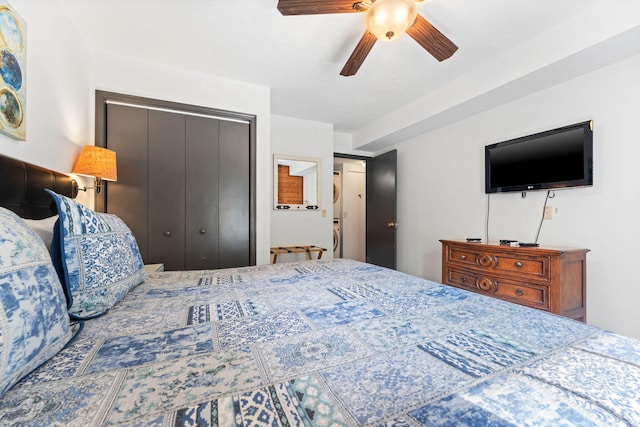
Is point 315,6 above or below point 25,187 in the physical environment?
above

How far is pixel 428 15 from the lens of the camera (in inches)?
75.7

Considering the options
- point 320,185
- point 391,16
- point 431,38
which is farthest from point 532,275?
point 320,185

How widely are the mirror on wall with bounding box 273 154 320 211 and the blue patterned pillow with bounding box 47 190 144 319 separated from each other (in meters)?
2.67

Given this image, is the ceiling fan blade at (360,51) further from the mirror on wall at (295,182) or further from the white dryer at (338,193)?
the white dryer at (338,193)

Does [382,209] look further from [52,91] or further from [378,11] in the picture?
[52,91]

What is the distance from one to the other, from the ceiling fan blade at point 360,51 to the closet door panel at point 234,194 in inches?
57.8

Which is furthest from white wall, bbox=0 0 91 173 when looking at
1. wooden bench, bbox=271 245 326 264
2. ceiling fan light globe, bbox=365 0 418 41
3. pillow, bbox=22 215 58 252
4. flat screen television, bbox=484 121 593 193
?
flat screen television, bbox=484 121 593 193

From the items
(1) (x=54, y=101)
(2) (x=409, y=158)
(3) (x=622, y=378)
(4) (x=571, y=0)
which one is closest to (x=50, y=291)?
(3) (x=622, y=378)

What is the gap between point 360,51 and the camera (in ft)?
6.30

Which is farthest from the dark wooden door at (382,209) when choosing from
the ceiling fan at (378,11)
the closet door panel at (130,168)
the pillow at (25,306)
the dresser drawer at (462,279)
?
the pillow at (25,306)

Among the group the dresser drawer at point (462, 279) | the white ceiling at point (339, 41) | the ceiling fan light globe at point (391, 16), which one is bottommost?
the dresser drawer at point (462, 279)

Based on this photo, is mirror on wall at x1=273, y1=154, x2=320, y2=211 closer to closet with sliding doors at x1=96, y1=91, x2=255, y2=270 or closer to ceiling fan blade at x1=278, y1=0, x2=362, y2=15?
closet with sliding doors at x1=96, y1=91, x2=255, y2=270

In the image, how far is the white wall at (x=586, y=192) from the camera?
198cm

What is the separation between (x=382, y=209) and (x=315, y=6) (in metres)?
3.39
